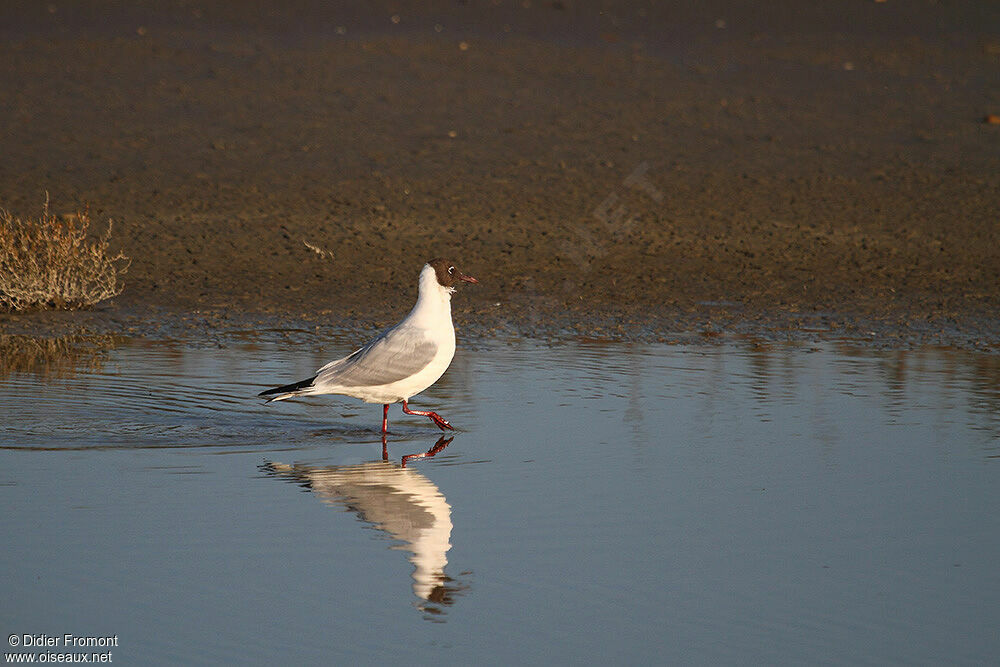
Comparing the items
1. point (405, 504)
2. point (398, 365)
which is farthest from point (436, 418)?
point (405, 504)

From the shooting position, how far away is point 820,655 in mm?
4719

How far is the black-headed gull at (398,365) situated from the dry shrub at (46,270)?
4258 millimetres

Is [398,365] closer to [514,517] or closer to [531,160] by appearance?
[514,517]

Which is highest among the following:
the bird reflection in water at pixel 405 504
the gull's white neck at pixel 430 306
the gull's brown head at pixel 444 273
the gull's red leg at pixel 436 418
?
the gull's brown head at pixel 444 273

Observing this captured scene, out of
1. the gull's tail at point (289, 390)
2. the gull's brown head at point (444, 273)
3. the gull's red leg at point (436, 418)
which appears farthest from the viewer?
the gull's brown head at point (444, 273)

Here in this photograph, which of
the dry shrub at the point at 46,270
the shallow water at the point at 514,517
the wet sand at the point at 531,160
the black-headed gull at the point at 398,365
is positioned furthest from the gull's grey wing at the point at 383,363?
the dry shrub at the point at 46,270

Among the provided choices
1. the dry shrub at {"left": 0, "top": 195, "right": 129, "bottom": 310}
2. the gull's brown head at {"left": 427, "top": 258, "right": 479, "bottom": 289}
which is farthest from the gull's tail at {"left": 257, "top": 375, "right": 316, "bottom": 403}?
the dry shrub at {"left": 0, "top": 195, "right": 129, "bottom": 310}

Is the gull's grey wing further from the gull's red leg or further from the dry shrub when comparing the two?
the dry shrub

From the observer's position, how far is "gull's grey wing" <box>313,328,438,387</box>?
27.3ft

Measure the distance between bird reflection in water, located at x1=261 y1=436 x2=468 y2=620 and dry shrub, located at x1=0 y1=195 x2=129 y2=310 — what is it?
5307 millimetres

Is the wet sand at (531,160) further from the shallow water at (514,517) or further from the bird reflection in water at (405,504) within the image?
the bird reflection in water at (405,504)

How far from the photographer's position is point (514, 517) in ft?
20.5

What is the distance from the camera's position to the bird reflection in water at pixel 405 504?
5355 millimetres

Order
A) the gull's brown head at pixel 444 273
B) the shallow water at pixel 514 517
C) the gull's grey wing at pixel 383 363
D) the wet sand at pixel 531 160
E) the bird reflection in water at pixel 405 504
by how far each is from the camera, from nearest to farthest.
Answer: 1. the shallow water at pixel 514 517
2. the bird reflection in water at pixel 405 504
3. the gull's grey wing at pixel 383 363
4. the gull's brown head at pixel 444 273
5. the wet sand at pixel 531 160
